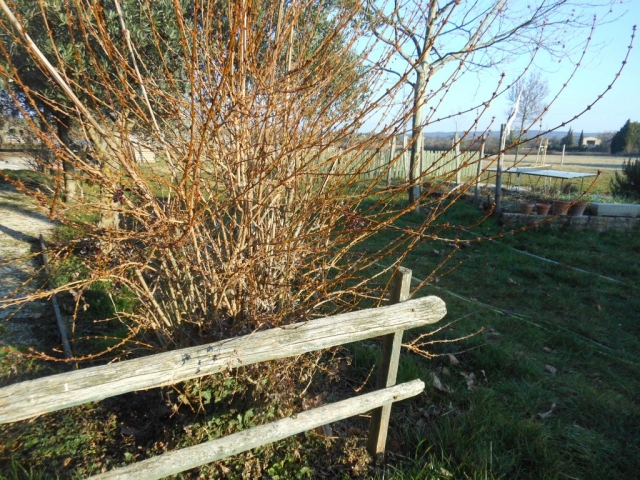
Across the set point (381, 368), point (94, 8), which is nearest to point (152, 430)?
point (381, 368)

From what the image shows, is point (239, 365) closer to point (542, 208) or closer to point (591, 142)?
point (542, 208)

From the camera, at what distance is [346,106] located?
9.29 ft

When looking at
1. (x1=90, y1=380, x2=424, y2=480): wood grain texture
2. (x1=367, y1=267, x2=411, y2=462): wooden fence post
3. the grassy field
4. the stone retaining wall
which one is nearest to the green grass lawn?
the grassy field

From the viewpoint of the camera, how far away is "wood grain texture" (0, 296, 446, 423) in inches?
65.2

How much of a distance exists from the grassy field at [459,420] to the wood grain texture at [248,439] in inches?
16.8

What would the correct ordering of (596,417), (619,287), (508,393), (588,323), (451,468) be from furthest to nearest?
(619,287)
(588,323)
(508,393)
(596,417)
(451,468)

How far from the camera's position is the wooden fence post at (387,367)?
8.45 feet

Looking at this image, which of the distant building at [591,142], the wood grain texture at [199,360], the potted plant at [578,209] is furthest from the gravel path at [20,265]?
the distant building at [591,142]

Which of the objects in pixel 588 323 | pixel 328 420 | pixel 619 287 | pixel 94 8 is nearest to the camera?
pixel 94 8

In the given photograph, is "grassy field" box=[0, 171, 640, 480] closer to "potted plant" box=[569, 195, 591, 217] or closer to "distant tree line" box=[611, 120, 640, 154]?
"potted plant" box=[569, 195, 591, 217]

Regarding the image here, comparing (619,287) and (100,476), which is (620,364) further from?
(100,476)

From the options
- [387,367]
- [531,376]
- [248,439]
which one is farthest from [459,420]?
[248,439]

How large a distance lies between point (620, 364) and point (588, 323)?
924mm

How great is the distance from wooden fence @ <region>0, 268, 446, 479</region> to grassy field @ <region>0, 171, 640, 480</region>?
404 millimetres
